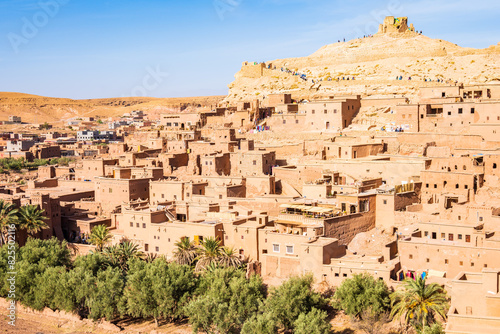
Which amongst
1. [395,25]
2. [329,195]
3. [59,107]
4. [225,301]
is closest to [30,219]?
[225,301]

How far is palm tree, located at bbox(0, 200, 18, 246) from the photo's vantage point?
28297mm

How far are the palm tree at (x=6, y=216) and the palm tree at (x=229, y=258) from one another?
10.6 m

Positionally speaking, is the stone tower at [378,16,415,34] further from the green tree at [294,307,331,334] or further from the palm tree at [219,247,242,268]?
the green tree at [294,307,331,334]

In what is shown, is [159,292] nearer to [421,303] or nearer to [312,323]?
[312,323]

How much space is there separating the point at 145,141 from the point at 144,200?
48.6ft

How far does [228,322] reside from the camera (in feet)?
69.9

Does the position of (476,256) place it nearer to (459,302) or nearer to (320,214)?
(459,302)

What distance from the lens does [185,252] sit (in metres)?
25.5

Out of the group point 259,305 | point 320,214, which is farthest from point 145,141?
point 259,305

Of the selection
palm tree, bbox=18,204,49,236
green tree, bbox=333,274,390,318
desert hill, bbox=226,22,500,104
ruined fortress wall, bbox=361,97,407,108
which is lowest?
green tree, bbox=333,274,390,318

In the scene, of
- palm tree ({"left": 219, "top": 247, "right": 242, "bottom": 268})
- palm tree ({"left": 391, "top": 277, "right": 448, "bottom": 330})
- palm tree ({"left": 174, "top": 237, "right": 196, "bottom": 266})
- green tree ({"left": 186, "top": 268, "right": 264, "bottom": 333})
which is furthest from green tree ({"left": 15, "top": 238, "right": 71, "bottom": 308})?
palm tree ({"left": 391, "top": 277, "right": 448, "bottom": 330})

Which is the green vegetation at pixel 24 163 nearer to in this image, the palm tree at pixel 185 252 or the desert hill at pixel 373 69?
the desert hill at pixel 373 69

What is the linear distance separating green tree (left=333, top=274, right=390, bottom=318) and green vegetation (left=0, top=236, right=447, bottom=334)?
0.03 meters

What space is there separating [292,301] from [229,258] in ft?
14.2
